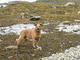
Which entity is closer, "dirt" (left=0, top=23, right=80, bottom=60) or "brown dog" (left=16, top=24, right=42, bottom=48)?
"dirt" (left=0, top=23, right=80, bottom=60)

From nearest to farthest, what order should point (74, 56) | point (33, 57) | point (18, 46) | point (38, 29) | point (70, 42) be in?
point (74, 56)
point (33, 57)
point (38, 29)
point (18, 46)
point (70, 42)

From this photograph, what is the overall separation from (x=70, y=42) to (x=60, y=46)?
9.11 ft

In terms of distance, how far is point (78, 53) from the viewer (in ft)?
65.9

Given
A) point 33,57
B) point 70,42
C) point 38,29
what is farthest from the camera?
point 70,42

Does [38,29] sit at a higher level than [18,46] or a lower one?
higher

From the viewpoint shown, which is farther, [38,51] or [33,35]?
[38,51]

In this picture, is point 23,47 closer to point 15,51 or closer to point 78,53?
point 15,51

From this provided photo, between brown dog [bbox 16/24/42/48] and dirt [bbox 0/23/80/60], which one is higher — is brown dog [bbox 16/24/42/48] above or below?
above

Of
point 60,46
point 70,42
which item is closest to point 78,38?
point 70,42

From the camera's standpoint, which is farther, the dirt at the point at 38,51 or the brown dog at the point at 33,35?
the brown dog at the point at 33,35

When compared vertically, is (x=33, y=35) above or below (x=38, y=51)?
above

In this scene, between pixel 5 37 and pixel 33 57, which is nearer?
pixel 33 57

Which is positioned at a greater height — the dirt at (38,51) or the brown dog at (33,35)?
the brown dog at (33,35)

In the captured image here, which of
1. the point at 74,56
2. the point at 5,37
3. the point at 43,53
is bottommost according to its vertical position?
A: the point at 5,37
